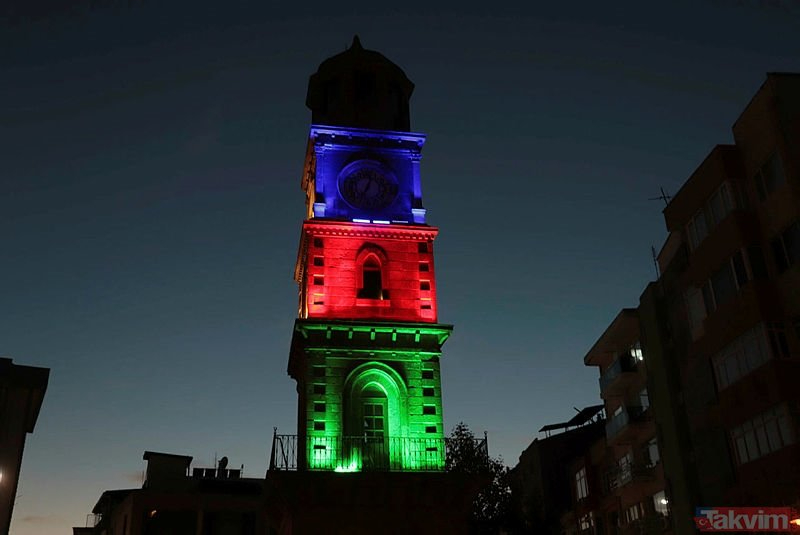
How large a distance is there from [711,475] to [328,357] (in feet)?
51.6

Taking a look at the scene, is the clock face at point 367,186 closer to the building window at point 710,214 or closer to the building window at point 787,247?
the building window at point 710,214

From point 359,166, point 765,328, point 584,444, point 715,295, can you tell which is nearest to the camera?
point 765,328

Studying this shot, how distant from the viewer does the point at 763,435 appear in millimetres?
27578

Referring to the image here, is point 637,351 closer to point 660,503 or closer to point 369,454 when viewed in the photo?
point 660,503

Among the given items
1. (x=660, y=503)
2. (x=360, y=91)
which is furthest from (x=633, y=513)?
(x=360, y=91)

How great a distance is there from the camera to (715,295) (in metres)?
31.0

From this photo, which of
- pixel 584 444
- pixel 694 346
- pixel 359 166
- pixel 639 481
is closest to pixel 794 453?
pixel 694 346

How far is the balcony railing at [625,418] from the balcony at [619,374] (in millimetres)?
1283

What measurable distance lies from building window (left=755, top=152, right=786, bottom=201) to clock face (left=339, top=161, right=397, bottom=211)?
51.4ft

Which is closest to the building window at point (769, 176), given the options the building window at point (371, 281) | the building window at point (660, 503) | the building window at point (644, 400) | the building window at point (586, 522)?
the building window at point (371, 281)

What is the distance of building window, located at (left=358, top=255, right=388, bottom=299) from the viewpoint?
35.7m

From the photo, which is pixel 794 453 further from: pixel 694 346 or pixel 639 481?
pixel 639 481

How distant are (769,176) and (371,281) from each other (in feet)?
53.8

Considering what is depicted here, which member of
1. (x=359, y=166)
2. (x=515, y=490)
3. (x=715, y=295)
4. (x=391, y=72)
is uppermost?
(x=391, y=72)
